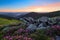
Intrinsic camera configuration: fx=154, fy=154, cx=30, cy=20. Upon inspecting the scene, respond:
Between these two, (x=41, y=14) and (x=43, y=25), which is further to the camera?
(x=41, y=14)

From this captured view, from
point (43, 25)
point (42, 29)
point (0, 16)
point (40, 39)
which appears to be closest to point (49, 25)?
point (43, 25)

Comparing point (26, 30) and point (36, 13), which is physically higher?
point (36, 13)

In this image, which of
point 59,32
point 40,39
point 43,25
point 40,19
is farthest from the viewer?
point 40,19

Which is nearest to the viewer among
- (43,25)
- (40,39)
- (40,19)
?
(40,39)

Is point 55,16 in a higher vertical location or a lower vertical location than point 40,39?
higher

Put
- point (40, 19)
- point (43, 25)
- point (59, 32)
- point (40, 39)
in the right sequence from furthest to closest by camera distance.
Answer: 1. point (40, 19)
2. point (43, 25)
3. point (59, 32)
4. point (40, 39)

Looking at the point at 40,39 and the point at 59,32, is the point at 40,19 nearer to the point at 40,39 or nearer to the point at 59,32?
the point at 59,32

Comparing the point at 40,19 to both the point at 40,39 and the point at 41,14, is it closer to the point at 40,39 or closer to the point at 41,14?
the point at 41,14

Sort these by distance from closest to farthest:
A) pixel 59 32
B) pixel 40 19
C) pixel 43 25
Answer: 1. pixel 59 32
2. pixel 43 25
3. pixel 40 19

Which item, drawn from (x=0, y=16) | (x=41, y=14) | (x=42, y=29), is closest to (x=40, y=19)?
(x=41, y=14)

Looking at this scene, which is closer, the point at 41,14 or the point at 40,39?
the point at 40,39
